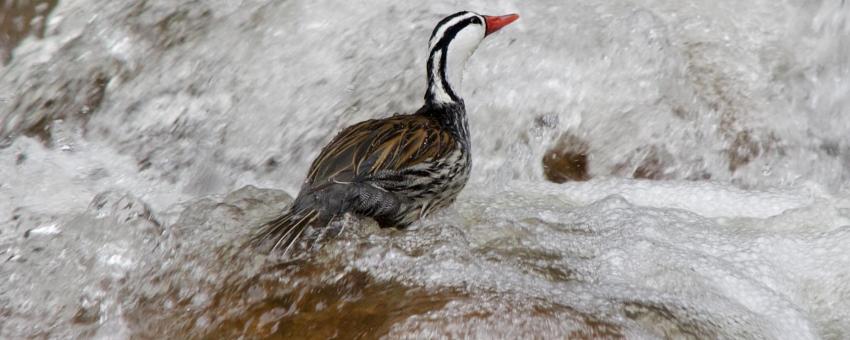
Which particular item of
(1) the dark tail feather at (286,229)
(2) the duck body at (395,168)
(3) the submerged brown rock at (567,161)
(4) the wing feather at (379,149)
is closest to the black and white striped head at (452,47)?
(2) the duck body at (395,168)

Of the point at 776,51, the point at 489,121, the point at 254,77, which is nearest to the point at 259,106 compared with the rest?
the point at 254,77

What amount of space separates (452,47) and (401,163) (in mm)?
770

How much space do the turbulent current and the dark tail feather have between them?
0.25 ft

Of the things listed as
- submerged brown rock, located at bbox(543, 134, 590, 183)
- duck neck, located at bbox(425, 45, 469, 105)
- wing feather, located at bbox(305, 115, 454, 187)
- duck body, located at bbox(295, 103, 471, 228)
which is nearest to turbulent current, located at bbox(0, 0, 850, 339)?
submerged brown rock, located at bbox(543, 134, 590, 183)

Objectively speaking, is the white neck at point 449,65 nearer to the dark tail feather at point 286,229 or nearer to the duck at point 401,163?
the duck at point 401,163

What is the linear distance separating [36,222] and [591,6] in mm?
3280

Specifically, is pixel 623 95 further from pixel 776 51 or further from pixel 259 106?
pixel 259 106

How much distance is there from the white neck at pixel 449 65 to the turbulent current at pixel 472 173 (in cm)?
→ 53

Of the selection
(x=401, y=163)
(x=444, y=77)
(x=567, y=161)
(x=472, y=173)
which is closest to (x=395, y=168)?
(x=401, y=163)

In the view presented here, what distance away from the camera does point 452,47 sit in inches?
187

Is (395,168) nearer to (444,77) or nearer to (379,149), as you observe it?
(379,149)

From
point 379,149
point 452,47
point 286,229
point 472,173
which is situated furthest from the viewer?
point 472,173

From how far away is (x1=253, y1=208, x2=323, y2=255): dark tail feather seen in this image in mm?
3730

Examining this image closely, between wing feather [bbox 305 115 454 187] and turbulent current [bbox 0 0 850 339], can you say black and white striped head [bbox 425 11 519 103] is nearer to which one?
wing feather [bbox 305 115 454 187]
